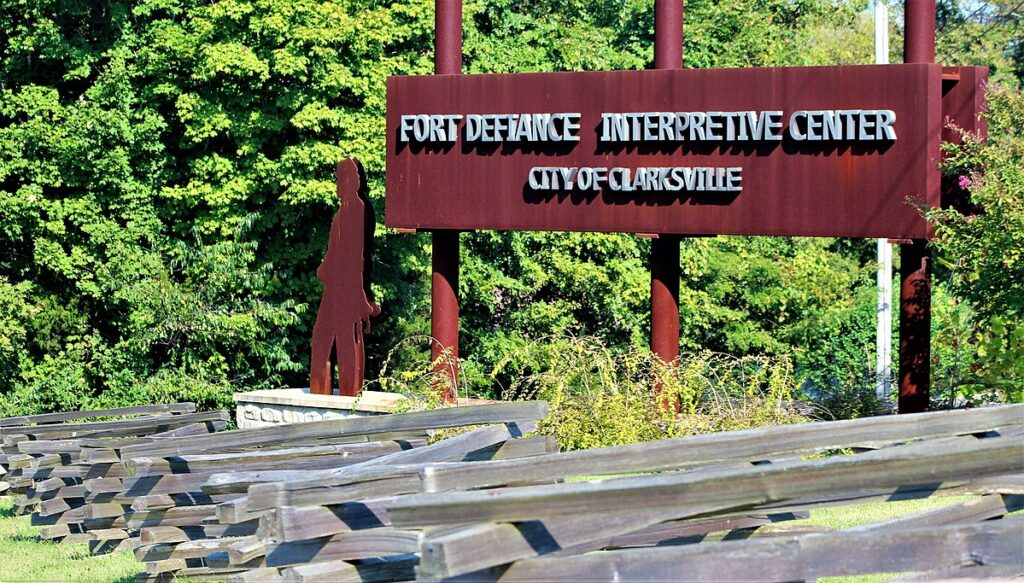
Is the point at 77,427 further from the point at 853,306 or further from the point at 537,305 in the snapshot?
the point at 853,306

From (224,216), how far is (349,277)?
7.95 metres

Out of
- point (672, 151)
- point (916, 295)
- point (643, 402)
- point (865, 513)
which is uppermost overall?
point (672, 151)

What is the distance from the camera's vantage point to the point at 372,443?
855 cm

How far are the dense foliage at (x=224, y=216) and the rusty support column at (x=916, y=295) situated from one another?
23.6 feet

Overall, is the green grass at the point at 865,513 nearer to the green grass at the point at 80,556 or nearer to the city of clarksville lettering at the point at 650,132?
the green grass at the point at 80,556

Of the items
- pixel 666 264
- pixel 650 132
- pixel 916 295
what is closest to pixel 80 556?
pixel 666 264

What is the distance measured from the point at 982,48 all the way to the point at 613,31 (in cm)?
1987

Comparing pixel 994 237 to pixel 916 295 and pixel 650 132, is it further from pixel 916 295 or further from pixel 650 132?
pixel 650 132

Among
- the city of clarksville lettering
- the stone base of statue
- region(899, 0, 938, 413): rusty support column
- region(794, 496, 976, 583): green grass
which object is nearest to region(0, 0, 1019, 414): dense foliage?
the stone base of statue

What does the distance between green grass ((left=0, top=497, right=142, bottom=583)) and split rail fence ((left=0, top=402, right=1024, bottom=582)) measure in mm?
178

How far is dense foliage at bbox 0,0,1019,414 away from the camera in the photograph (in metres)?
21.2

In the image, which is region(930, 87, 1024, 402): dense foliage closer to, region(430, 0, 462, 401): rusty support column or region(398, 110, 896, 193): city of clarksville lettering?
region(398, 110, 896, 193): city of clarksville lettering

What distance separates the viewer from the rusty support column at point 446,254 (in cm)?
1534

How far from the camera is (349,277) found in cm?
1499
